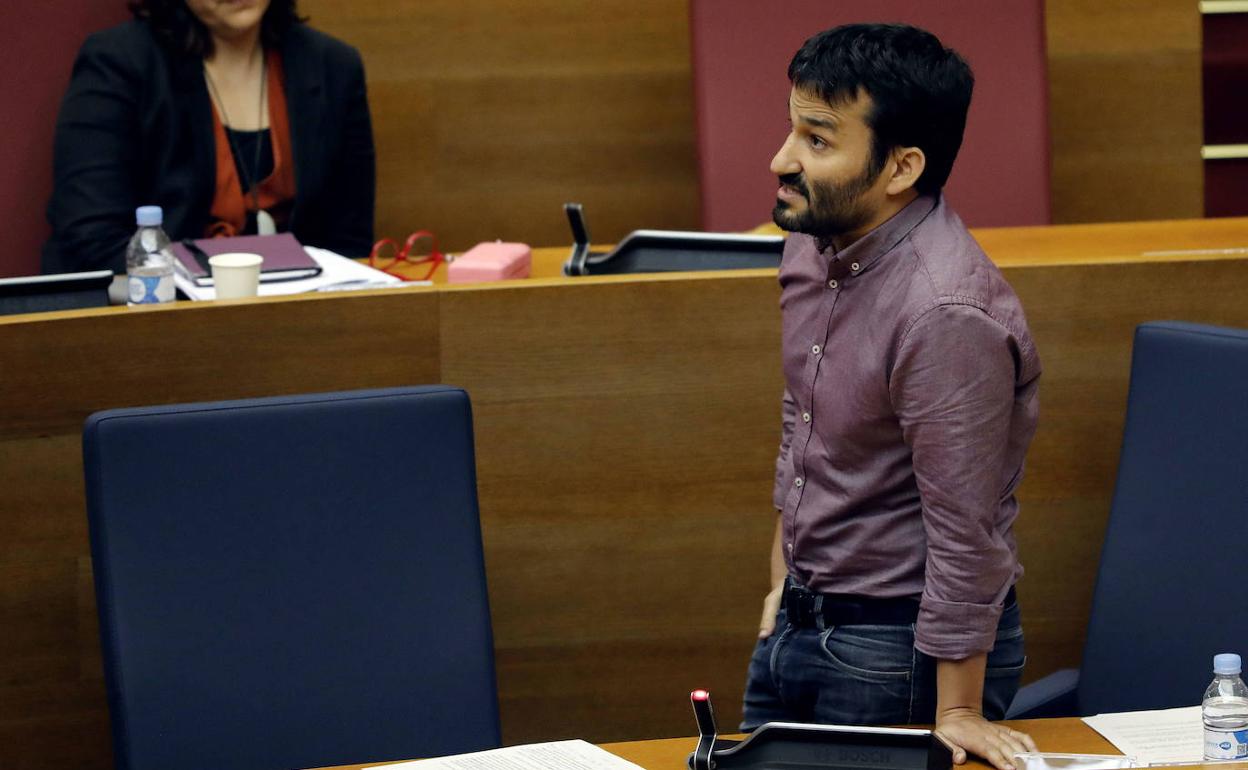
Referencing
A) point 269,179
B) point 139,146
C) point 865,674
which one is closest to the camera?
point 865,674

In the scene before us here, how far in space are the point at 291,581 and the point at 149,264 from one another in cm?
74

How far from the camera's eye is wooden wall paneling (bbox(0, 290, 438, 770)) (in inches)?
83.1

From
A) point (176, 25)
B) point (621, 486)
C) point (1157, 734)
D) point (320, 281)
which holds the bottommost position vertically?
point (1157, 734)

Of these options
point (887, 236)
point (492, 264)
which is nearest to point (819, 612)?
point (887, 236)

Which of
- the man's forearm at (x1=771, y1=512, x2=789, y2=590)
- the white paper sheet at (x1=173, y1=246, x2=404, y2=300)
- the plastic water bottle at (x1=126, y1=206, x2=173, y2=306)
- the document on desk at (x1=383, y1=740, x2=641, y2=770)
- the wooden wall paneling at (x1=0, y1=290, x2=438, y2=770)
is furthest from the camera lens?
the white paper sheet at (x1=173, y1=246, x2=404, y2=300)

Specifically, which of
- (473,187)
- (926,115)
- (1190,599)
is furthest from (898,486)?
(473,187)

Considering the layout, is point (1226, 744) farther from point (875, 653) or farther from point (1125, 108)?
point (1125, 108)

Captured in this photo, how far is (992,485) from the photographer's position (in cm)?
158

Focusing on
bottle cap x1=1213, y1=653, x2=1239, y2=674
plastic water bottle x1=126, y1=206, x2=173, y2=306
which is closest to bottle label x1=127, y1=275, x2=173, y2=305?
plastic water bottle x1=126, y1=206, x2=173, y2=306

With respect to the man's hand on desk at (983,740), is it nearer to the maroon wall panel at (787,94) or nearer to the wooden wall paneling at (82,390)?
the wooden wall paneling at (82,390)

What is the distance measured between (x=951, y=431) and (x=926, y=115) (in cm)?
32

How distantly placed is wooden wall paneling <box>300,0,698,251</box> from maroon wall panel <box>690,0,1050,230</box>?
15.5 inches

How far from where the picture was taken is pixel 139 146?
2975 millimetres

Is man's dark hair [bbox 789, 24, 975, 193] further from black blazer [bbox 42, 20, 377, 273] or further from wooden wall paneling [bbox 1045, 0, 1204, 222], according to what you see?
wooden wall paneling [bbox 1045, 0, 1204, 222]
